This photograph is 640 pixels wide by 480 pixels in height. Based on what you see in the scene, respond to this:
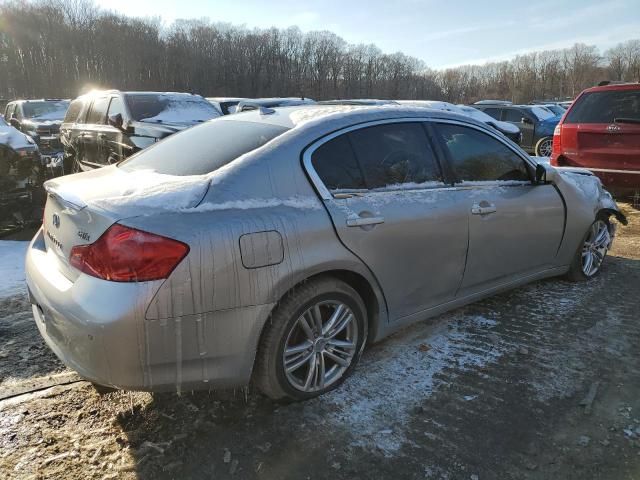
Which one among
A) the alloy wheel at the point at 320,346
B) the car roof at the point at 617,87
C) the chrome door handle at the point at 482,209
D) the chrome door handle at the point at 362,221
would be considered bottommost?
the alloy wheel at the point at 320,346

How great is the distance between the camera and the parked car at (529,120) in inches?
602

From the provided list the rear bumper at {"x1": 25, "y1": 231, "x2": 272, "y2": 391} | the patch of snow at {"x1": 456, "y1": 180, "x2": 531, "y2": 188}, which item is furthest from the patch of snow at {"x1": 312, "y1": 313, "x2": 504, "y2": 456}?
the patch of snow at {"x1": 456, "y1": 180, "x2": 531, "y2": 188}

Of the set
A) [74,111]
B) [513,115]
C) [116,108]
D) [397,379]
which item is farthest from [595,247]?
[513,115]

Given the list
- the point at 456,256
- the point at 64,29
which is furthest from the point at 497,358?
the point at 64,29

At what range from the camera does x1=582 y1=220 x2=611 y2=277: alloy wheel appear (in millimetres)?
4520

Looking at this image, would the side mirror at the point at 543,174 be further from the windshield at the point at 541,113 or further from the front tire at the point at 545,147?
the windshield at the point at 541,113

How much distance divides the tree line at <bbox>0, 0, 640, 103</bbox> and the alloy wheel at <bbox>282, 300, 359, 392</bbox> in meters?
71.2

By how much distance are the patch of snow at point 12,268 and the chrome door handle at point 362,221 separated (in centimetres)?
305

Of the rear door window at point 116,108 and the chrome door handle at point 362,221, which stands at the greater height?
the rear door window at point 116,108

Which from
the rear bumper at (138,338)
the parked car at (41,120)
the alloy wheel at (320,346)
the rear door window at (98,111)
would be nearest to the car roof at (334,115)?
the alloy wheel at (320,346)

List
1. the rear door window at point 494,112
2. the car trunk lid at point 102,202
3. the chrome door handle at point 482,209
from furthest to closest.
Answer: the rear door window at point 494,112, the chrome door handle at point 482,209, the car trunk lid at point 102,202

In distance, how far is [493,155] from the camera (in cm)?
370

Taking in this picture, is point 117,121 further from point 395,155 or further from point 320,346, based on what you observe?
point 320,346

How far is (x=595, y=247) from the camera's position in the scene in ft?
15.2
